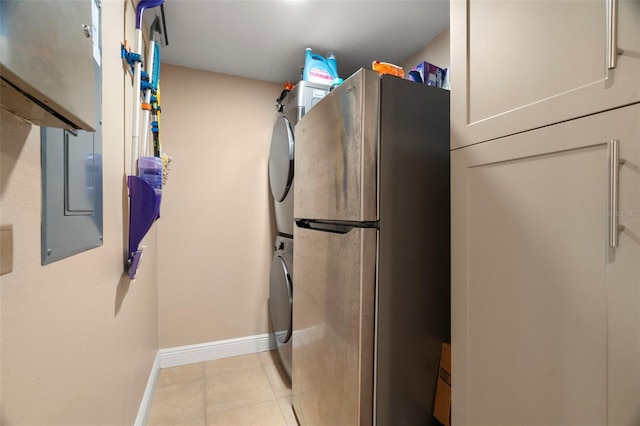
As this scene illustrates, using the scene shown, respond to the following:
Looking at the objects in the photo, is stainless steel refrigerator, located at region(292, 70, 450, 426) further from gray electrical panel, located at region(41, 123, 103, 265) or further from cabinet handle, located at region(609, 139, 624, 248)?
gray electrical panel, located at region(41, 123, 103, 265)

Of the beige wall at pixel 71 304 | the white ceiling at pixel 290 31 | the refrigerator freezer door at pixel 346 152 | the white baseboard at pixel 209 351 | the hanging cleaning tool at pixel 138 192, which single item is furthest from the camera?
the white baseboard at pixel 209 351

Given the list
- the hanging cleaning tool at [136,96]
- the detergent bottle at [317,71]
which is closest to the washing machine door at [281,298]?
the hanging cleaning tool at [136,96]

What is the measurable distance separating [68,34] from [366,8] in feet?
5.13

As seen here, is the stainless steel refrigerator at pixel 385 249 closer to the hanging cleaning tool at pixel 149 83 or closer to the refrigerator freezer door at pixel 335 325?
the refrigerator freezer door at pixel 335 325

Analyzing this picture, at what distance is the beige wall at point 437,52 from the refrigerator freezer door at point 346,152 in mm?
1055

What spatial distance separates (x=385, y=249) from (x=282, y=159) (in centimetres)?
125

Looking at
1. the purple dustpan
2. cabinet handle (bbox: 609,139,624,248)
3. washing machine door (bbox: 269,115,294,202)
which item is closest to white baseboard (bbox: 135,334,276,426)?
the purple dustpan

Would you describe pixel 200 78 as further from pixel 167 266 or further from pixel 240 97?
pixel 167 266

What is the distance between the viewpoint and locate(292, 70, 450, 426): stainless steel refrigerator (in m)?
0.97

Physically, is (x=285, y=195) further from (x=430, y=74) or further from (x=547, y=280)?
(x=547, y=280)

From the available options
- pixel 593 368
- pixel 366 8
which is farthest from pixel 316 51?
pixel 593 368

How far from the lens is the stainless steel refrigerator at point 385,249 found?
97cm

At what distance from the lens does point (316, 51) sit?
1.98 meters

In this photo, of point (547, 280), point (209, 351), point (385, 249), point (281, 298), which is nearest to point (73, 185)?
point (385, 249)
